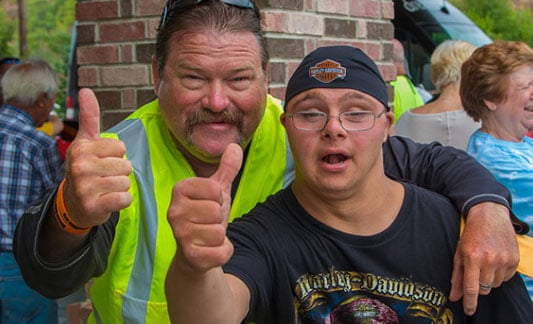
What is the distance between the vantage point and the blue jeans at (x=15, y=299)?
3752 mm

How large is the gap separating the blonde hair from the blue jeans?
313cm

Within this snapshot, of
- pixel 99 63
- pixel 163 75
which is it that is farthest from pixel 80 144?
pixel 99 63

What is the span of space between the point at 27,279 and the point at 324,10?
6.22 feet

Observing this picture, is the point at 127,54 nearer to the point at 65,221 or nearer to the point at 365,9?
the point at 365,9

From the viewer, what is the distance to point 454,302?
1724 mm

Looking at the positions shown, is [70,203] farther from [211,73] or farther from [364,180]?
[364,180]

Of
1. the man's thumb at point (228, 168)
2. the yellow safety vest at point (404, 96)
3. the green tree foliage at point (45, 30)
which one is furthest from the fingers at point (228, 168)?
the green tree foliage at point (45, 30)

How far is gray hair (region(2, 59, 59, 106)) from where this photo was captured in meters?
4.14

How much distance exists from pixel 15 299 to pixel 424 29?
5997mm

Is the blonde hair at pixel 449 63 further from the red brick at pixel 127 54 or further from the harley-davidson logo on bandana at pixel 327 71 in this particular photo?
the harley-davidson logo on bandana at pixel 327 71

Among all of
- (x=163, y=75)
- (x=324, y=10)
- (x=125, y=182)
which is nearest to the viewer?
(x=125, y=182)

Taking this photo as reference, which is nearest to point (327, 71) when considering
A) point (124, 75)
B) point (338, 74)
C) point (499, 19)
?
point (338, 74)

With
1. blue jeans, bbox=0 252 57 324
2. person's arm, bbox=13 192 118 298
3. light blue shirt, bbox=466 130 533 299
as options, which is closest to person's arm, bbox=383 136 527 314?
light blue shirt, bbox=466 130 533 299

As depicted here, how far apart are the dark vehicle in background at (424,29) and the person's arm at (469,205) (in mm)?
6007
